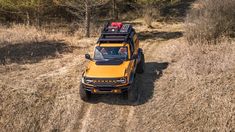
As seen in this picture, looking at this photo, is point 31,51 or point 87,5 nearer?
point 31,51

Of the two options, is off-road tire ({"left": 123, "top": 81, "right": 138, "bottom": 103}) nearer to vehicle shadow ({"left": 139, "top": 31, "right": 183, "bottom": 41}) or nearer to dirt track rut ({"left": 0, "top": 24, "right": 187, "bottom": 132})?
dirt track rut ({"left": 0, "top": 24, "right": 187, "bottom": 132})

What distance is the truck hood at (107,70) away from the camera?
12547 millimetres

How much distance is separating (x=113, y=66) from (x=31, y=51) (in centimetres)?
742

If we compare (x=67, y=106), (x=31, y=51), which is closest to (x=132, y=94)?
(x=67, y=106)

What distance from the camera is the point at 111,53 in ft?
44.8

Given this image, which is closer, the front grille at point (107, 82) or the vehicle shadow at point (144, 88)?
the front grille at point (107, 82)

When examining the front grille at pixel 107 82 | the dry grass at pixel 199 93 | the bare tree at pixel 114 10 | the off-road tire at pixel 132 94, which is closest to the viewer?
the dry grass at pixel 199 93

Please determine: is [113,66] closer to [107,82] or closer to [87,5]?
[107,82]

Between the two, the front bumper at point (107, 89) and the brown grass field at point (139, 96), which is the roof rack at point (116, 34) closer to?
the brown grass field at point (139, 96)

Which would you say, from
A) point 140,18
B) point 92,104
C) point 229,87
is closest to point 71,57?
point 92,104

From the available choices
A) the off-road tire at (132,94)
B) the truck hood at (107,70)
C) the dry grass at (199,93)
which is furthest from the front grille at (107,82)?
the dry grass at (199,93)

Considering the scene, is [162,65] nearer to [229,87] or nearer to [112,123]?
[229,87]

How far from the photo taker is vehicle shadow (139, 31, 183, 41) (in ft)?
73.3

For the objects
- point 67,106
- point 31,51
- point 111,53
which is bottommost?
point 67,106
